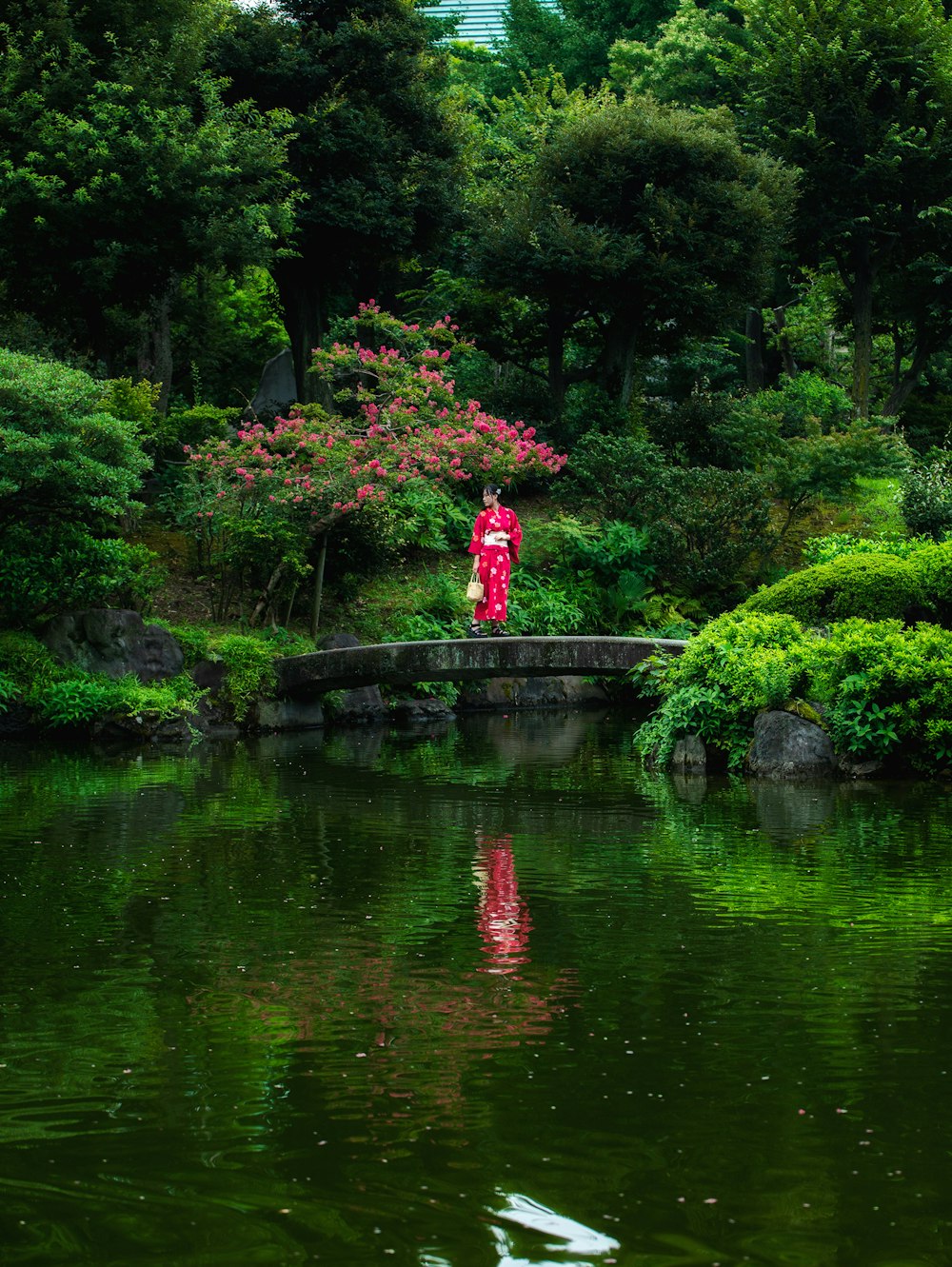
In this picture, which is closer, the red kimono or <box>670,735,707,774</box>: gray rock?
<box>670,735,707,774</box>: gray rock

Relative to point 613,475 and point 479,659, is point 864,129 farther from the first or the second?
point 479,659

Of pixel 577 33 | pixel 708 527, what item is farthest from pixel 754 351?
pixel 708 527

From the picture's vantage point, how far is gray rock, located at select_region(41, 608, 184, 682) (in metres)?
17.4

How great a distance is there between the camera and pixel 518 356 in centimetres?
2745

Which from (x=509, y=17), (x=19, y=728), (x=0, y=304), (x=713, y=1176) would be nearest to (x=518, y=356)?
(x=0, y=304)

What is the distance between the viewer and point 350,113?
24.0 meters

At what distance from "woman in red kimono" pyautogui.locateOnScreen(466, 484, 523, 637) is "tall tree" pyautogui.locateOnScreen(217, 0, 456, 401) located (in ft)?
25.6

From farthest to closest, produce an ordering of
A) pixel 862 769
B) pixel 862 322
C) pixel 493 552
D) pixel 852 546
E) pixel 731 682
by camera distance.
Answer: pixel 862 322, pixel 852 546, pixel 493 552, pixel 731 682, pixel 862 769

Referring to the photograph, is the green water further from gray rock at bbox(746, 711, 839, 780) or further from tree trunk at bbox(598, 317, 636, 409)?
tree trunk at bbox(598, 317, 636, 409)

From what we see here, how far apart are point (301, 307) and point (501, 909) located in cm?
2001

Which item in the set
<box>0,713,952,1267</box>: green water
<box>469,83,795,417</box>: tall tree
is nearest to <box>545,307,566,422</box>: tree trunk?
<box>469,83,795,417</box>: tall tree

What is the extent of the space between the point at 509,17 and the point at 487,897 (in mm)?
36962

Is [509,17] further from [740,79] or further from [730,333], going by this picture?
[730,333]

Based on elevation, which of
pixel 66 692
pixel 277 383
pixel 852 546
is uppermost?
pixel 277 383
